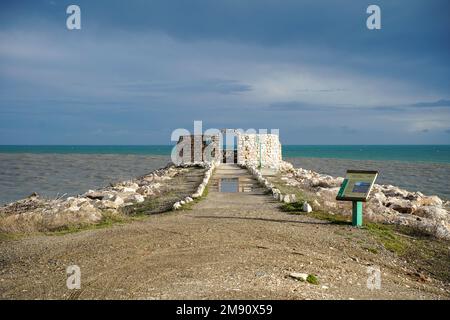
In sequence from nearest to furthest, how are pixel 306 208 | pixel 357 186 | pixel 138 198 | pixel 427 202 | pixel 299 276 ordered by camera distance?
pixel 299 276 → pixel 357 186 → pixel 306 208 → pixel 138 198 → pixel 427 202

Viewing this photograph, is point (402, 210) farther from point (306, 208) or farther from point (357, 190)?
point (357, 190)

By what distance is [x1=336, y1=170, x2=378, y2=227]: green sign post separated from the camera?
449 inches

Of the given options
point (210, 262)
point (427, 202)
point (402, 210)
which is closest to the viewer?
point (210, 262)

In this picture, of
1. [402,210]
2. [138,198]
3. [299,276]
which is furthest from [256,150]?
[299,276]

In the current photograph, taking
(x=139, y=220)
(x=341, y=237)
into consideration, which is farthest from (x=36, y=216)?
(x=341, y=237)

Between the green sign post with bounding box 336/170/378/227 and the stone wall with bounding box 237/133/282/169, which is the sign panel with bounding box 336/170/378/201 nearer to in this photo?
the green sign post with bounding box 336/170/378/227

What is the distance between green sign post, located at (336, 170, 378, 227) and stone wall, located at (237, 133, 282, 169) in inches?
843

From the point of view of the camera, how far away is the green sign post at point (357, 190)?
449 inches

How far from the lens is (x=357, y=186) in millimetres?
11773

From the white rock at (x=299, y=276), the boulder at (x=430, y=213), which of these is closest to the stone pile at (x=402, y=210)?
the boulder at (x=430, y=213)

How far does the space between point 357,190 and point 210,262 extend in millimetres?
5123

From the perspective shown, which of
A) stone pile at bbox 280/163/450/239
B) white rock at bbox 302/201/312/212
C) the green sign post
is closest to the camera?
the green sign post

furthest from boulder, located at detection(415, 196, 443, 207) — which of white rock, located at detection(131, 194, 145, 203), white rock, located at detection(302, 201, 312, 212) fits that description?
white rock, located at detection(131, 194, 145, 203)

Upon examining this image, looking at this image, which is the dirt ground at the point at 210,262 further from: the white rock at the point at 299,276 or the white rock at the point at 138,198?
the white rock at the point at 138,198
